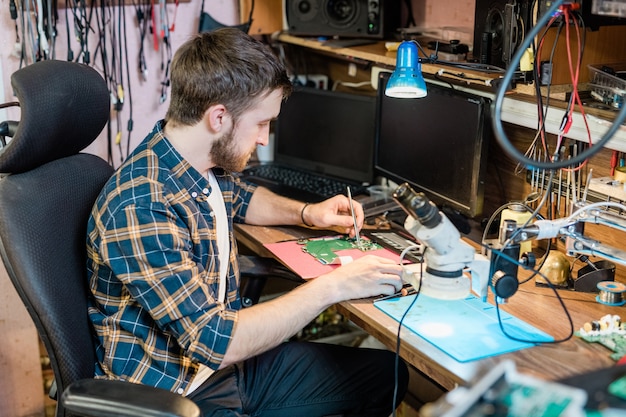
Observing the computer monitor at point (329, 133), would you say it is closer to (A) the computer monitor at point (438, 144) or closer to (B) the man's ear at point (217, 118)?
(A) the computer monitor at point (438, 144)

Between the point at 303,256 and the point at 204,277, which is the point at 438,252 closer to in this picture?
the point at 204,277

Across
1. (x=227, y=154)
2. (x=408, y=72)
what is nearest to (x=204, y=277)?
(x=227, y=154)

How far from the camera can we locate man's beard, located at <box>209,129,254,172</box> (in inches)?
70.4

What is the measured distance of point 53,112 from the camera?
1.66 metres

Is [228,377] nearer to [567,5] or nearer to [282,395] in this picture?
[282,395]

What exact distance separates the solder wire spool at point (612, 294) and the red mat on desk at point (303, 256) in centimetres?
49

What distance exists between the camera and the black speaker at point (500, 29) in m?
1.94

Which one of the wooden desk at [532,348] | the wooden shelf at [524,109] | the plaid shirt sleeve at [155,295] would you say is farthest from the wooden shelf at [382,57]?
the plaid shirt sleeve at [155,295]

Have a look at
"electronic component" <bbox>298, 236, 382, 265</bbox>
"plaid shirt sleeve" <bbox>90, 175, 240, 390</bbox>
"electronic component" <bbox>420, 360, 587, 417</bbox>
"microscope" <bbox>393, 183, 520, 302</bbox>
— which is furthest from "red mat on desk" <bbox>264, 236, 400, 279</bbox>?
"electronic component" <bbox>420, 360, 587, 417</bbox>

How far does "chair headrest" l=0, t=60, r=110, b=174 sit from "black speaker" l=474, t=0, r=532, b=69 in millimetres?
989

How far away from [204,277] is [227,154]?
0.94 feet

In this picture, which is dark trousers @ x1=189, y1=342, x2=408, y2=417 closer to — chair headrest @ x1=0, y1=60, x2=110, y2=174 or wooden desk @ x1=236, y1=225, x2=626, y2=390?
wooden desk @ x1=236, y1=225, x2=626, y2=390

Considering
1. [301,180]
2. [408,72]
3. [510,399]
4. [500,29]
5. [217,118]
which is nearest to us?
[510,399]

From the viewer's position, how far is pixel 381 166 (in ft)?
8.36
